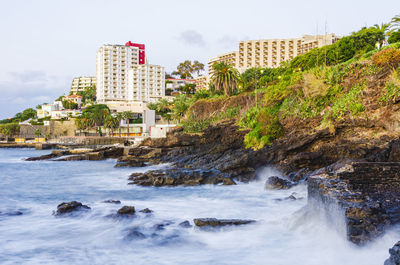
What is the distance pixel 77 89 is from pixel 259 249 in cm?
16340

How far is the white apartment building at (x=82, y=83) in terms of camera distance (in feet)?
513

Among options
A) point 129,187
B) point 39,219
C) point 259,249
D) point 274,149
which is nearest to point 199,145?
point 274,149

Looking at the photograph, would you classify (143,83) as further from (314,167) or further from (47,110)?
(314,167)

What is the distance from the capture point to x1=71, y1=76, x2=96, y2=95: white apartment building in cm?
15651

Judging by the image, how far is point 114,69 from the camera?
116938 millimetres

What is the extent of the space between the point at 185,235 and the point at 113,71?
11518 cm

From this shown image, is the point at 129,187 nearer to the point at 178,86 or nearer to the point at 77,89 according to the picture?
the point at 178,86

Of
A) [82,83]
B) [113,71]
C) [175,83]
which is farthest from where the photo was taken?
[82,83]

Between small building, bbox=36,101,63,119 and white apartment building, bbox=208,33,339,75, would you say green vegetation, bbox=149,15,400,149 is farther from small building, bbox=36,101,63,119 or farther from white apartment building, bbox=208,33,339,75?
small building, bbox=36,101,63,119

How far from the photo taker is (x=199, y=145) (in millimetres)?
30984

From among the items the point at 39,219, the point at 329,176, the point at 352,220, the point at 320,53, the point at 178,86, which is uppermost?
the point at 178,86

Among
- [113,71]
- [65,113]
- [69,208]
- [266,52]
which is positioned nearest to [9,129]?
[65,113]

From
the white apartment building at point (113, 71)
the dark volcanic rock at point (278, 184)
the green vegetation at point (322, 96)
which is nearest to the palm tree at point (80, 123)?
the white apartment building at point (113, 71)

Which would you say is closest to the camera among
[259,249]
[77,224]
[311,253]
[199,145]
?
[311,253]
